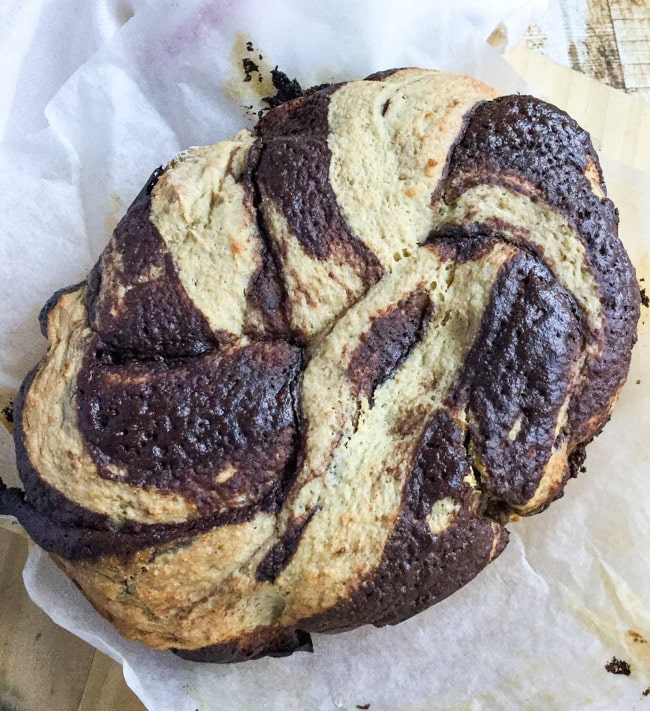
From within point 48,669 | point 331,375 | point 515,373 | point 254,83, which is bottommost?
point 48,669

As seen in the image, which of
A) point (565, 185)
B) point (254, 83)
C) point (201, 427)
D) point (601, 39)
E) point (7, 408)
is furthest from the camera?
point (601, 39)

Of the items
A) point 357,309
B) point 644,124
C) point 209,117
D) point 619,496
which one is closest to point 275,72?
point 209,117

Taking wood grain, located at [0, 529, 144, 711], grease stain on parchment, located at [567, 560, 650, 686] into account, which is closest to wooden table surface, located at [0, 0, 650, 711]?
wood grain, located at [0, 529, 144, 711]

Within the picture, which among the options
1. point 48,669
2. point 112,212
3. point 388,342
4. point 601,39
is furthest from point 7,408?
point 601,39

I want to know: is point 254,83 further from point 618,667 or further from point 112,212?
point 618,667

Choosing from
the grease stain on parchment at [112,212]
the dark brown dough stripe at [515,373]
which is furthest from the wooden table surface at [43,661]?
the dark brown dough stripe at [515,373]

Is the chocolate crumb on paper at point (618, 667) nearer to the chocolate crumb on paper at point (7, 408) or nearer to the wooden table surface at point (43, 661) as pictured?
the wooden table surface at point (43, 661)

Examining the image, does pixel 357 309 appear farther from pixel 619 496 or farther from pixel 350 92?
pixel 619 496
